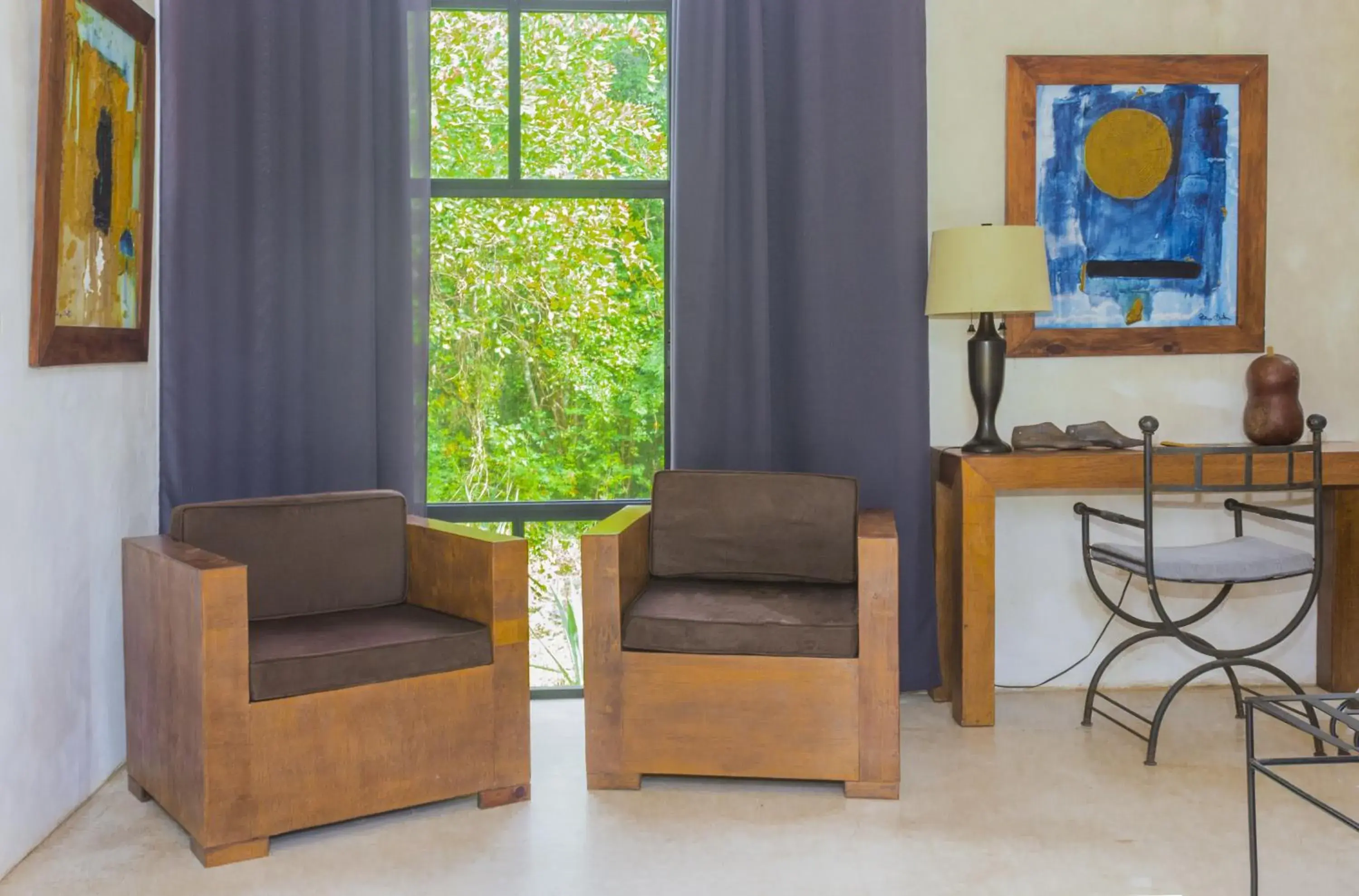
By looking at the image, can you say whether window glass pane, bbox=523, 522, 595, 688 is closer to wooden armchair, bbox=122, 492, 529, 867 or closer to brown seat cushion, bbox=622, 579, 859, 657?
wooden armchair, bbox=122, 492, 529, 867

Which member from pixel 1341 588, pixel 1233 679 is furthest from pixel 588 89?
pixel 1341 588

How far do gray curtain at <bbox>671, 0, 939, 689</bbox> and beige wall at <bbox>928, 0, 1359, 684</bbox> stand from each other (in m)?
0.21

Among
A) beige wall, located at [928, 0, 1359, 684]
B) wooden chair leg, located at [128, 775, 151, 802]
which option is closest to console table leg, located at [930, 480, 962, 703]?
beige wall, located at [928, 0, 1359, 684]

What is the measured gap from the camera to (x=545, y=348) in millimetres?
3867

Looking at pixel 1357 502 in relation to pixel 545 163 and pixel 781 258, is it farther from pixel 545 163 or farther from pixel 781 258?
pixel 545 163

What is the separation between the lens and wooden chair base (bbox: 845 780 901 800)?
2973mm

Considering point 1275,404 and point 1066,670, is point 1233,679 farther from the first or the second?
point 1275,404

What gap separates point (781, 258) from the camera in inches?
146

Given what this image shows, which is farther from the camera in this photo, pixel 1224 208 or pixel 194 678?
pixel 1224 208

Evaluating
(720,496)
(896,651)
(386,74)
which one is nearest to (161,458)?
(386,74)

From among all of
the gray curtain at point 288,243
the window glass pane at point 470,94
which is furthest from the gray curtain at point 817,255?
the gray curtain at point 288,243

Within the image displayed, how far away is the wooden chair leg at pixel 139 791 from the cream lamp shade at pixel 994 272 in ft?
7.66

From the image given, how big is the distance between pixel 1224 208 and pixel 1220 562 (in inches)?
48.8

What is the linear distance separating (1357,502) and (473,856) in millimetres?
2722
